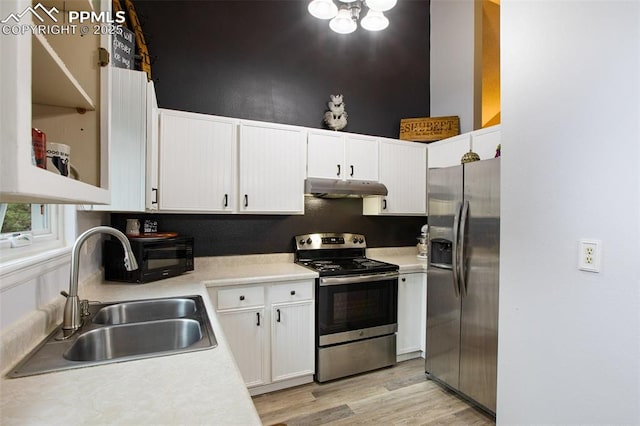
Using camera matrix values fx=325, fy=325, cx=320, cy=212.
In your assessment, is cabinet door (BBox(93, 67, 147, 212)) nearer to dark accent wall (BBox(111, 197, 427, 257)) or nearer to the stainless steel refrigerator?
dark accent wall (BBox(111, 197, 427, 257))

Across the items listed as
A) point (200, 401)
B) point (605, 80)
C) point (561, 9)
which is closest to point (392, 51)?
point (561, 9)

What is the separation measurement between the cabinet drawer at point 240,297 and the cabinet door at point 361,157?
1368mm

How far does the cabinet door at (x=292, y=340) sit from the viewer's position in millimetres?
2467

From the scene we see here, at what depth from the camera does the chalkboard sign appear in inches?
70.7

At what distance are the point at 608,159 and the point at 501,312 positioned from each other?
924mm

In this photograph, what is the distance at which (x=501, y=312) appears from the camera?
1.81 metres

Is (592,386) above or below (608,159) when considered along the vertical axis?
below

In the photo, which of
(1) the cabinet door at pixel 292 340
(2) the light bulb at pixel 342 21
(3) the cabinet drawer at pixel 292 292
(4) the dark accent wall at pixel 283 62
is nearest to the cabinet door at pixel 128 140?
(4) the dark accent wall at pixel 283 62

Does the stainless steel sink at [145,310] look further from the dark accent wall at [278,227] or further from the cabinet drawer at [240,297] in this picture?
the dark accent wall at [278,227]

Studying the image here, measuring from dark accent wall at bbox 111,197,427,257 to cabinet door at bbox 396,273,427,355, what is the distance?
0.68m

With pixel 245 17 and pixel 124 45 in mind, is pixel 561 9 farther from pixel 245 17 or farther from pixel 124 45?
pixel 245 17

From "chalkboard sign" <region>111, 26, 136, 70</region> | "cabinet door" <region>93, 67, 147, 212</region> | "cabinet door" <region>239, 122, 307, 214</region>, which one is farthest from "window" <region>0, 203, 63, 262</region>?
"cabinet door" <region>239, 122, 307, 214</region>

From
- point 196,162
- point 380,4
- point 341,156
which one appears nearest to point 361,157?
point 341,156

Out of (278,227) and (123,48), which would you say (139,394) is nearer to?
(123,48)
